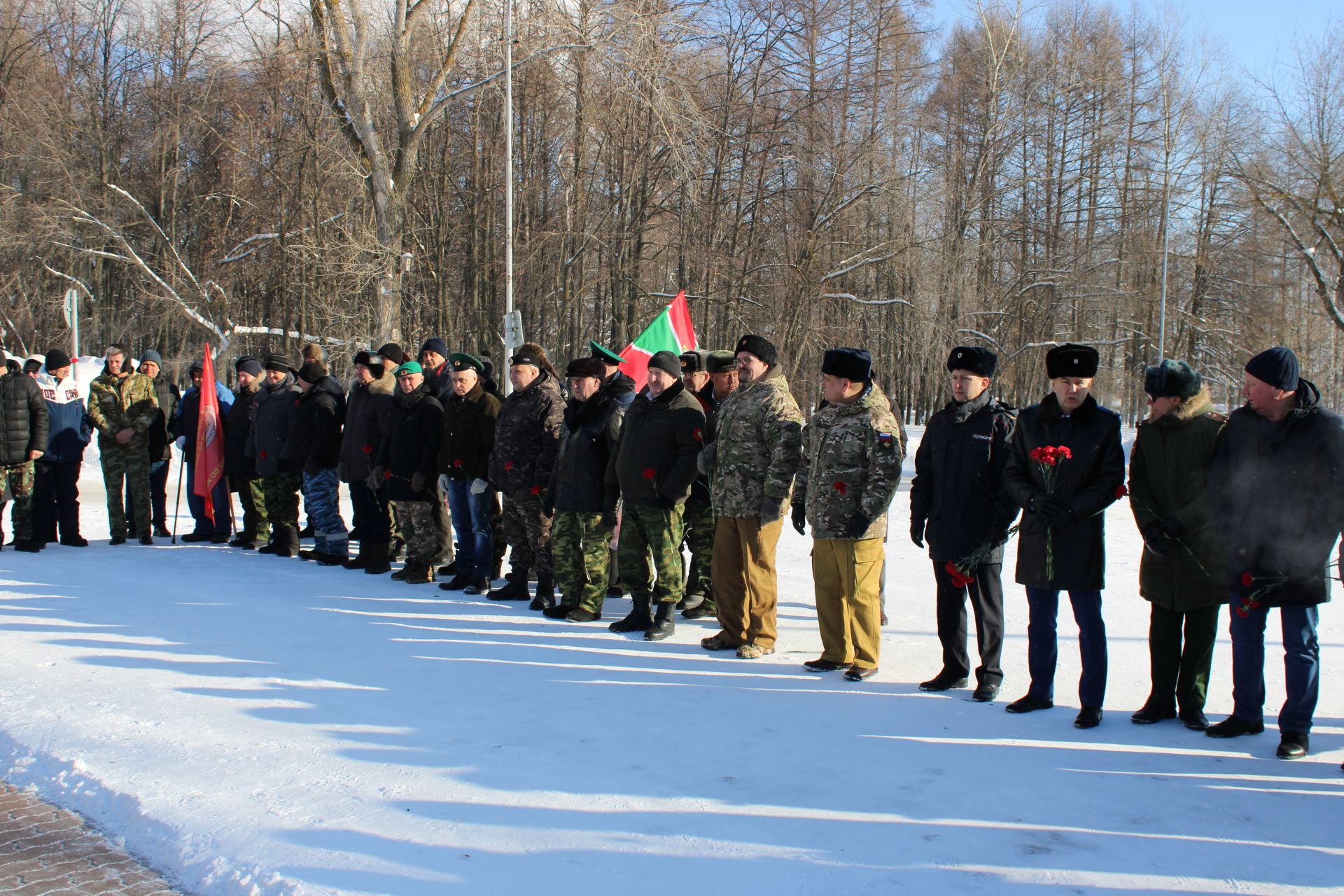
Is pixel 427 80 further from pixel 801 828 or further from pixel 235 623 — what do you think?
pixel 801 828

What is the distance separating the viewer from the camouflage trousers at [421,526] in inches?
388

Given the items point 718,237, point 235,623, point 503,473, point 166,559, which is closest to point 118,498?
point 166,559

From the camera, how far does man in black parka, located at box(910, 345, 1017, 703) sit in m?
6.07

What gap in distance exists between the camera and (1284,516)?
511 centimetres

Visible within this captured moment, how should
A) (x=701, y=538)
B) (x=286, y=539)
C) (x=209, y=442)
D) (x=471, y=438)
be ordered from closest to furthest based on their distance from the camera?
(x=701, y=538), (x=471, y=438), (x=286, y=539), (x=209, y=442)

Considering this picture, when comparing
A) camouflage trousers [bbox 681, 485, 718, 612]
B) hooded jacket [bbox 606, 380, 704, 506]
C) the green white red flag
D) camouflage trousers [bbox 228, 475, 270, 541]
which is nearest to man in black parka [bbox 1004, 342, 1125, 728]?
hooded jacket [bbox 606, 380, 704, 506]

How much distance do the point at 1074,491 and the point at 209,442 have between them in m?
9.57

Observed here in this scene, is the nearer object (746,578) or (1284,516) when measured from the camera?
(1284,516)

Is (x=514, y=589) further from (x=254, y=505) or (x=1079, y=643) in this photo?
(x=1079, y=643)

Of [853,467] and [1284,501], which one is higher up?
[853,467]

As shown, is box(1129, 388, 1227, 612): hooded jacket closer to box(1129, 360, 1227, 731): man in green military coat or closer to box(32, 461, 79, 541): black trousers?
box(1129, 360, 1227, 731): man in green military coat

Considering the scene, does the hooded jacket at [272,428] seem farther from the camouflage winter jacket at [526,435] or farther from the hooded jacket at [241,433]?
the camouflage winter jacket at [526,435]

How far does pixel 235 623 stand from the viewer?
7926 mm

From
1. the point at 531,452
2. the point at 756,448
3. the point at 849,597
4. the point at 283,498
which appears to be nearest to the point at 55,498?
the point at 283,498
